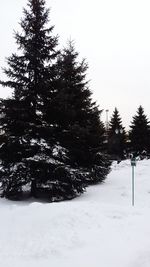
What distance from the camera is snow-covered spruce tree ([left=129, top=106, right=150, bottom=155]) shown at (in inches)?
1822

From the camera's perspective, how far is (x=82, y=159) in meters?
18.1

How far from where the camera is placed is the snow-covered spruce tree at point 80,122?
16.3m

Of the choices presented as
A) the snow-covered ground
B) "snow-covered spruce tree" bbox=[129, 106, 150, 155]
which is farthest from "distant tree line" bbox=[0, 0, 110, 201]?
"snow-covered spruce tree" bbox=[129, 106, 150, 155]

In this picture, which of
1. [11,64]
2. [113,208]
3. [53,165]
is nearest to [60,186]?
[53,165]

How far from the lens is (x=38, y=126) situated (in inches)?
611

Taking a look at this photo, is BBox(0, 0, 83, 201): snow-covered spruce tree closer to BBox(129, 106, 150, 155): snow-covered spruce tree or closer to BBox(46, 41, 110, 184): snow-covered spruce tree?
BBox(46, 41, 110, 184): snow-covered spruce tree

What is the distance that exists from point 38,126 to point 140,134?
32.8 m

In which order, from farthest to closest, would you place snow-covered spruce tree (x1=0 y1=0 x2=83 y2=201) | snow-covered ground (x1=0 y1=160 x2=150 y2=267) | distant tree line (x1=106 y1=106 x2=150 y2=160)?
distant tree line (x1=106 y1=106 x2=150 y2=160)
snow-covered spruce tree (x1=0 y1=0 x2=83 y2=201)
snow-covered ground (x1=0 y1=160 x2=150 y2=267)

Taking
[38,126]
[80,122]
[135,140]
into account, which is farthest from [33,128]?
[135,140]

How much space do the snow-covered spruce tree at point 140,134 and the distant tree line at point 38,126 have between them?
3020 centimetres

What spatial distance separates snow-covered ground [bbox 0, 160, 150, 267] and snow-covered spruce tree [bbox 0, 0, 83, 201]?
3348 millimetres

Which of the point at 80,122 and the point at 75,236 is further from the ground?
the point at 80,122

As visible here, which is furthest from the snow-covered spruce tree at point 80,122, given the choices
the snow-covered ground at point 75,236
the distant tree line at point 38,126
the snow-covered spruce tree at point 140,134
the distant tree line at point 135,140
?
the snow-covered spruce tree at point 140,134

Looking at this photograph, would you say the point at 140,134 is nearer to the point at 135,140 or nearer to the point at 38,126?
the point at 135,140
